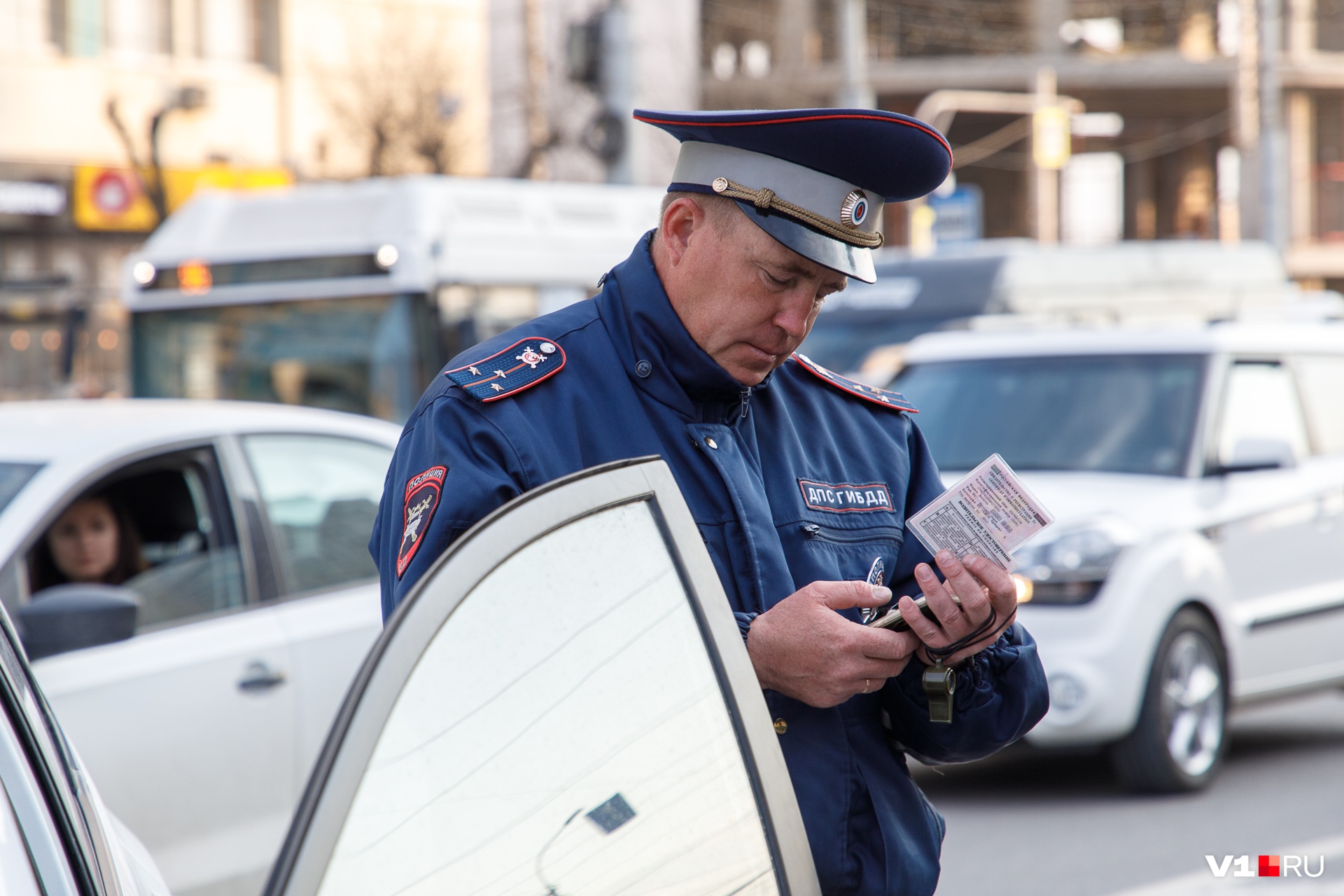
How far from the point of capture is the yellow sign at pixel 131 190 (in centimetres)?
2162

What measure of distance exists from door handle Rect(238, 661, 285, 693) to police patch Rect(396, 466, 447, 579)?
7.37 ft

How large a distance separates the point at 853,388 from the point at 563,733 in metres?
0.96

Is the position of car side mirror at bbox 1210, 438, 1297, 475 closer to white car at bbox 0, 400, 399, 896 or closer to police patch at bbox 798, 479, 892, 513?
white car at bbox 0, 400, 399, 896

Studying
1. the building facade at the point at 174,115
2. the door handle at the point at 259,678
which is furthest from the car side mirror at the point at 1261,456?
the building facade at the point at 174,115

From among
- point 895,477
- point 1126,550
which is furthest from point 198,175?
point 895,477

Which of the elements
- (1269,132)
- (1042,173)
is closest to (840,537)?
(1269,132)

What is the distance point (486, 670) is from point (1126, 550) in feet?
15.5

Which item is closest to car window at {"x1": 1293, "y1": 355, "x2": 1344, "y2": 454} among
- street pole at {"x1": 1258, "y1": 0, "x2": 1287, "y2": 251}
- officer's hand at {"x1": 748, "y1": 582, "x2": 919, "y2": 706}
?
officer's hand at {"x1": 748, "y1": 582, "x2": 919, "y2": 706}

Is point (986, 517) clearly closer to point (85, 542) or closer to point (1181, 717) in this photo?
point (85, 542)

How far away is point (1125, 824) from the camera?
562cm

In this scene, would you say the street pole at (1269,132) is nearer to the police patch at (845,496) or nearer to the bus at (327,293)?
the bus at (327,293)

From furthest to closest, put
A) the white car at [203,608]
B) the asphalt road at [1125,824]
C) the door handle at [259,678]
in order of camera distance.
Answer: the asphalt road at [1125,824] < the door handle at [259,678] < the white car at [203,608]

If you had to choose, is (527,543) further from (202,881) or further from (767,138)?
(202,881)

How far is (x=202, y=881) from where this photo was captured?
3768 millimetres
